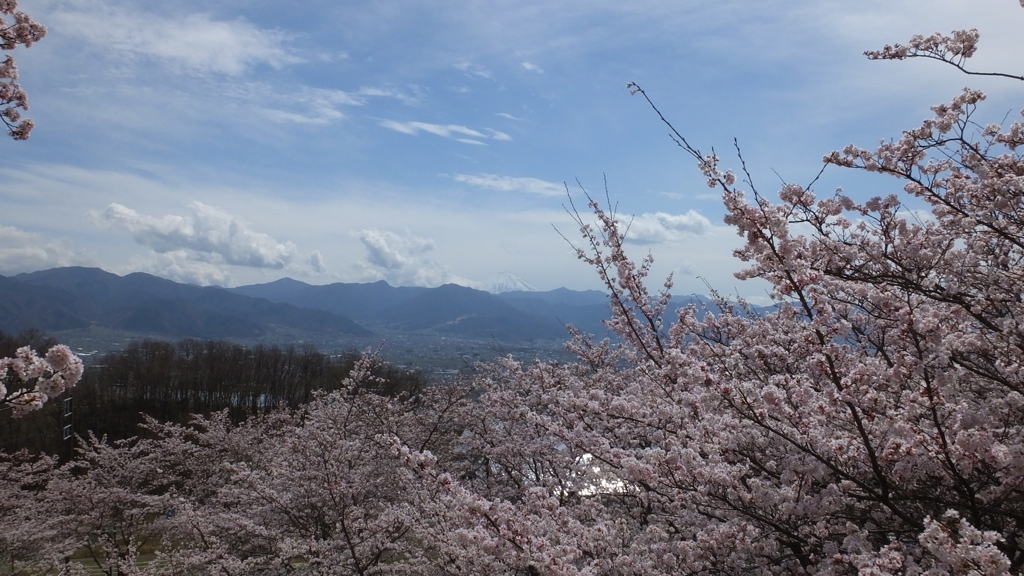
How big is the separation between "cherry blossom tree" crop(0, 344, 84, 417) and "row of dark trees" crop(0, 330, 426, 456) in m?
31.7

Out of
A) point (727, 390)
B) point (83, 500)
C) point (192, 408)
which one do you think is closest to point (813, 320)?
point (727, 390)

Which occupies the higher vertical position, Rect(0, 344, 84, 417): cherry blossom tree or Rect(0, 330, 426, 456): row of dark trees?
Rect(0, 344, 84, 417): cherry blossom tree

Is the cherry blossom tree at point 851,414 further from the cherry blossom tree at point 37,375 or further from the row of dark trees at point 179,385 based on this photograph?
the row of dark trees at point 179,385

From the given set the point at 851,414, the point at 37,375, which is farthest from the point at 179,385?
the point at 851,414

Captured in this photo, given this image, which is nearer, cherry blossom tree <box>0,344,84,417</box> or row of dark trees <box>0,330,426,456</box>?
cherry blossom tree <box>0,344,84,417</box>

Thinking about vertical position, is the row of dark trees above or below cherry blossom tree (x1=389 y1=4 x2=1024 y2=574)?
below

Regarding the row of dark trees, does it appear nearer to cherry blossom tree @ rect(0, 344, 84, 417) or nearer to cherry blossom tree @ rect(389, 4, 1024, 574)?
cherry blossom tree @ rect(389, 4, 1024, 574)

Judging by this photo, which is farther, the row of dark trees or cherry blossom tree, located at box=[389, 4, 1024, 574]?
the row of dark trees

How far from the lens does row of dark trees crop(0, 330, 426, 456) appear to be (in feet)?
120

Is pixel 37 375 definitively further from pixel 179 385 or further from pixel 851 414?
pixel 179 385

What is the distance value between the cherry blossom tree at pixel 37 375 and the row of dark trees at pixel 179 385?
31729mm

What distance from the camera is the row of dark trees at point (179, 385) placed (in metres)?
36.5

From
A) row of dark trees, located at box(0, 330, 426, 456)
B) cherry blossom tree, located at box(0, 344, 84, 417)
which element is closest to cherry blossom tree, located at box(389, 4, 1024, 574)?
cherry blossom tree, located at box(0, 344, 84, 417)

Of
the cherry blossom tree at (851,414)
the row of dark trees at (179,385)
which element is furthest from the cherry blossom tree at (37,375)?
the row of dark trees at (179,385)
